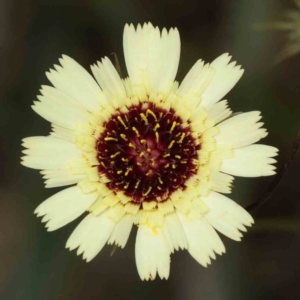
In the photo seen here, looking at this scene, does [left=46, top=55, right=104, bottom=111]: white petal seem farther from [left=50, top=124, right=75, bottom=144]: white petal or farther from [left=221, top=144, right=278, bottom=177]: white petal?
[left=221, top=144, right=278, bottom=177]: white petal

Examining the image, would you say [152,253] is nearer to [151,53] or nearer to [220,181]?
[220,181]

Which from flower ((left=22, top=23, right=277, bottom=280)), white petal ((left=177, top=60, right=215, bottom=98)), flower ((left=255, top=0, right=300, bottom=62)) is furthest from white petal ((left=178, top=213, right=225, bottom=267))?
flower ((left=255, top=0, right=300, bottom=62))

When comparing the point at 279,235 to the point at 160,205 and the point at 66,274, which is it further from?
the point at 66,274

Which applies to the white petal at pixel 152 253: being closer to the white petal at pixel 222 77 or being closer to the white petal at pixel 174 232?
the white petal at pixel 174 232

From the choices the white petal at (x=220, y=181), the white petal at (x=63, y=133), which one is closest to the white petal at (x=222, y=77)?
the white petal at (x=220, y=181)

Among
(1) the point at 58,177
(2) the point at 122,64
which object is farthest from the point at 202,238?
(2) the point at 122,64

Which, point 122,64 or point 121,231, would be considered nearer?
point 121,231
